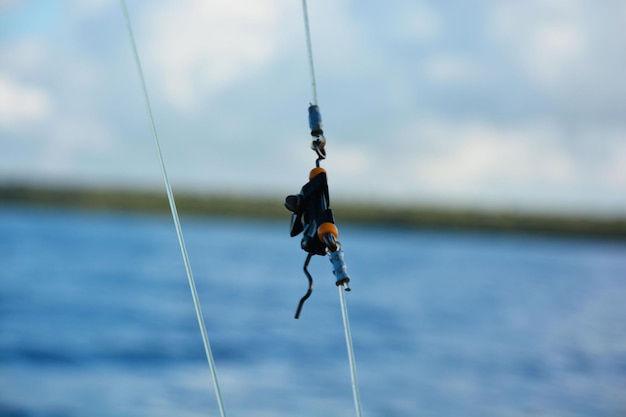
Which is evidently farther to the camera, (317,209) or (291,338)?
(291,338)

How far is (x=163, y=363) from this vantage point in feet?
39.1

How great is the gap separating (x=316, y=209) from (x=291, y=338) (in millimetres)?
11811

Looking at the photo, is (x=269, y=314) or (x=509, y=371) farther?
(x=269, y=314)

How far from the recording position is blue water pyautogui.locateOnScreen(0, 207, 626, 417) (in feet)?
33.8

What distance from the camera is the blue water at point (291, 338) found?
10.3m

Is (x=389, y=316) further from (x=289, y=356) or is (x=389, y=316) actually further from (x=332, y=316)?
(x=289, y=356)

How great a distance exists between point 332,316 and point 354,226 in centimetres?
4238

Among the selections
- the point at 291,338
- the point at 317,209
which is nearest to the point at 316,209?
the point at 317,209

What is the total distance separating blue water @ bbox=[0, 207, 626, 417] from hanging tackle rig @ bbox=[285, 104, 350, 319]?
21.8ft

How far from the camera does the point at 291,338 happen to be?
47.1 feet

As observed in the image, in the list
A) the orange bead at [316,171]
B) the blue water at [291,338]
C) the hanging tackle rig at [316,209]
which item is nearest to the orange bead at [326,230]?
the hanging tackle rig at [316,209]

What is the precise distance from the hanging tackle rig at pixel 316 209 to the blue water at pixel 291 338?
6.65 metres

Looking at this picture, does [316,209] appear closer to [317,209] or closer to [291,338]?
[317,209]

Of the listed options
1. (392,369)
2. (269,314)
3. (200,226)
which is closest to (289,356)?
(392,369)
